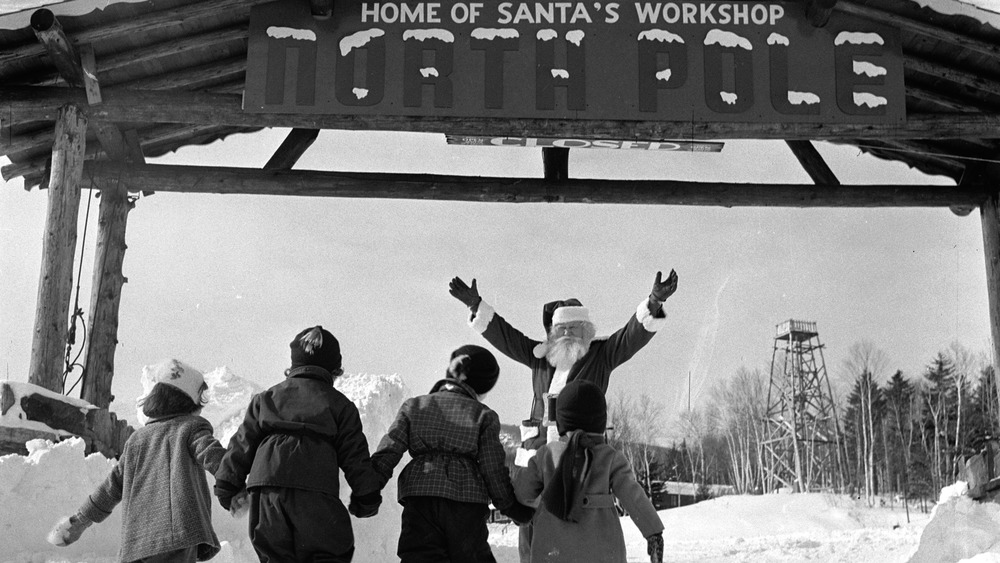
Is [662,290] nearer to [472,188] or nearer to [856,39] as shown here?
[856,39]

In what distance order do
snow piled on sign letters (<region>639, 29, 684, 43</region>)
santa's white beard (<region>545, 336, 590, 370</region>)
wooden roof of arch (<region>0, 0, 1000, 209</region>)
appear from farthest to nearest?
snow piled on sign letters (<region>639, 29, 684, 43</region>) → wooden roof of arch (<region>0, 0, 1000, 209</region>) → santa's white beard (<region>545, 336, 590, 370</region>)

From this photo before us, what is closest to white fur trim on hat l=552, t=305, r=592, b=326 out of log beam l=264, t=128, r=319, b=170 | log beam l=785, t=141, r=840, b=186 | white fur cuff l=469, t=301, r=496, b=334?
white fur cuff l=469, t=301, r=496, b=334

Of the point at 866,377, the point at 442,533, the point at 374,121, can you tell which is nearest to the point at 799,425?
the point at 866,377

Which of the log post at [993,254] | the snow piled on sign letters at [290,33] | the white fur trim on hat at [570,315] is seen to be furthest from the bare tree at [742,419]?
the white fur trim on hat at [570,315]

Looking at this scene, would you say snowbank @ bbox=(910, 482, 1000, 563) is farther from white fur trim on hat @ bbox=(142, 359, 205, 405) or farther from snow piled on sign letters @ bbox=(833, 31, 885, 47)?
white fur trim on hat @ bbox=(142, 359, 205, 405)

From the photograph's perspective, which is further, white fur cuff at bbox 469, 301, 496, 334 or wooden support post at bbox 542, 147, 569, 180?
wooden support post at bbox 542, 147, 569, 180

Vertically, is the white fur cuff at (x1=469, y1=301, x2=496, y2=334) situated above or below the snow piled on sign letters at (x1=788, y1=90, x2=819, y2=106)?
below

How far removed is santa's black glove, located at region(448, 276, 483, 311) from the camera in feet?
20.0

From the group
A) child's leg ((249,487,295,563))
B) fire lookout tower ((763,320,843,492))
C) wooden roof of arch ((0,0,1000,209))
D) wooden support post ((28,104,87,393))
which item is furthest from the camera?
fire lookout tower ((763,320,843,492))

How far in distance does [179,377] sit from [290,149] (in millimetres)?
5207

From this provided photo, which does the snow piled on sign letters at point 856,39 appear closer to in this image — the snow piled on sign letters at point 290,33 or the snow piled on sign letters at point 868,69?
the snow piled on sign letters at point 868,69

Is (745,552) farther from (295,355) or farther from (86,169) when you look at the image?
(295,355)

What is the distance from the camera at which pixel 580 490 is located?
430 centimetres

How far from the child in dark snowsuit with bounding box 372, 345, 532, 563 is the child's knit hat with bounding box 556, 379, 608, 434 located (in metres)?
0.29
